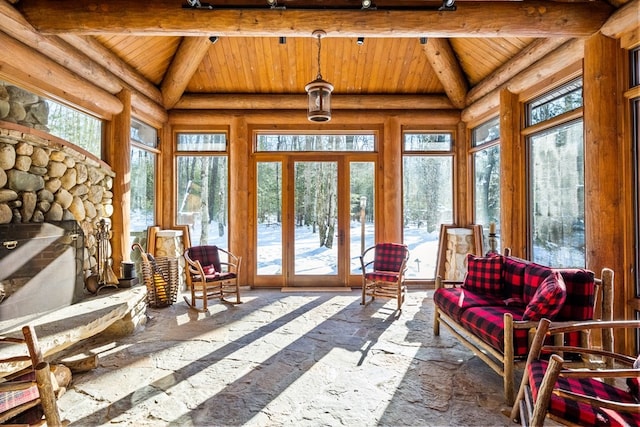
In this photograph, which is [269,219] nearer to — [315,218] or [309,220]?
[309,220]

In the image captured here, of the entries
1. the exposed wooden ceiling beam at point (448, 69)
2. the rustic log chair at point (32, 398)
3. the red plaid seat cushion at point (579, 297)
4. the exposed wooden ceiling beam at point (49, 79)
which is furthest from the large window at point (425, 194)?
the rustic log chair at point (32, 398)

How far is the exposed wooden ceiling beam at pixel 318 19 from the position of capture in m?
3.18

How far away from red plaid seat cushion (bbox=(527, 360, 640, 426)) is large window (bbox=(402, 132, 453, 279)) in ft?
14.0

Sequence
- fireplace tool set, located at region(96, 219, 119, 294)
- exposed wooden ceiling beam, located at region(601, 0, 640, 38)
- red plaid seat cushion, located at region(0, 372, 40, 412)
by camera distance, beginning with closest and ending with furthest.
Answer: red plaid seat cushion, located at region(0, 372, 40, 412)
exposed wooden ceiling beam, located at region(601, 0, 640, 38)
fireplace tool set, located at region(96, 219, 119, 294)

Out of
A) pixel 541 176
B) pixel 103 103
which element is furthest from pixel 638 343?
pixel 103 103

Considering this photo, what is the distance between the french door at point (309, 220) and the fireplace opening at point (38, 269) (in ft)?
9.86

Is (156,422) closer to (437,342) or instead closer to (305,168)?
(437,342)

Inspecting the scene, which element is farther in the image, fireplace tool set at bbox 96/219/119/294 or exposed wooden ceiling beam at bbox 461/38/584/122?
fireplace tool set at bbox 96/219/119/294

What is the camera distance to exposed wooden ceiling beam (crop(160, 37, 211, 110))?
5.02m

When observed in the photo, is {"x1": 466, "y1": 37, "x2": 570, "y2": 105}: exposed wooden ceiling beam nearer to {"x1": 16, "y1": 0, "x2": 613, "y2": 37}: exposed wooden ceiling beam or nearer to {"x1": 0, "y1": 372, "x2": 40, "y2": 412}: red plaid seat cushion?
{"x1": 16, "y1": 0, "x2": 613, "y2": 37}: exposed wooden ceiling beam

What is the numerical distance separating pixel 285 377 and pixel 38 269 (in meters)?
2.44

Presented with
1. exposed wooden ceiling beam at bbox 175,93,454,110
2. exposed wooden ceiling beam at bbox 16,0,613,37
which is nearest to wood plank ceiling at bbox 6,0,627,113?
exposed wooden ceiling beam at bbox 16,0,613,37

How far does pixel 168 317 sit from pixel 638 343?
504 cm

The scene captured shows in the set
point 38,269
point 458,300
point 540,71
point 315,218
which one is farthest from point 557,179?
point 38,269
